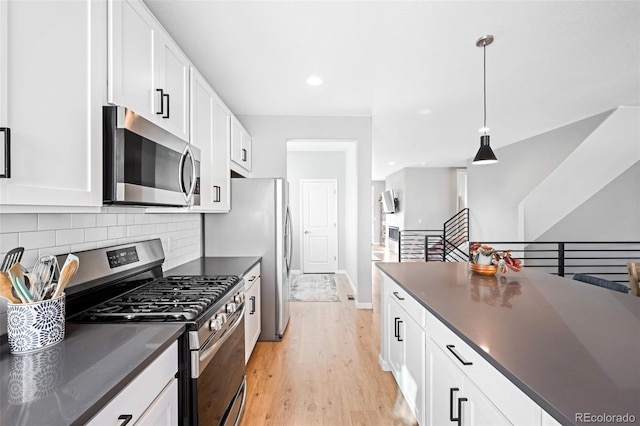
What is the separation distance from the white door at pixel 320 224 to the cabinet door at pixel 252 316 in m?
3.33

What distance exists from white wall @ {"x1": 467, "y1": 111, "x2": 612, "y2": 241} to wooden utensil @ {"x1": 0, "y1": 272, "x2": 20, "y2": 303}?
5779 mm

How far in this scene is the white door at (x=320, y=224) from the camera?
636cm

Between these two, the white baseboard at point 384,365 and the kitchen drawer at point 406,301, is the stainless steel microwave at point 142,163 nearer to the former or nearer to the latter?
the kitchen drawer at point 406,301

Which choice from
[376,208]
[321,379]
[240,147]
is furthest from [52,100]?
[376,208]

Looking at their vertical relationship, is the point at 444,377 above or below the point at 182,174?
below

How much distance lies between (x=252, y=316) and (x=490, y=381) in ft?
6.98

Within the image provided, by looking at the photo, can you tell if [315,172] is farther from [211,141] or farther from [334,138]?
[211,141]

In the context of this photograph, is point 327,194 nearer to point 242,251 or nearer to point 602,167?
point 242,251

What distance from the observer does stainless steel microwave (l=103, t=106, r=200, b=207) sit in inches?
48.2

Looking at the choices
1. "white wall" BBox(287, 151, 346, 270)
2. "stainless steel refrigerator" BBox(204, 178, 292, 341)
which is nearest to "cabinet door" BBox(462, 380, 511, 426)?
"stainless steel refrigerator" BBox(204, 178, 292, 341)

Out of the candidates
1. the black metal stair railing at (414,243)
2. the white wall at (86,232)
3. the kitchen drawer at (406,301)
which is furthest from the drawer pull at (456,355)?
the black metal stair railing at (414,243)

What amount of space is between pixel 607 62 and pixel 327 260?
4.92 m

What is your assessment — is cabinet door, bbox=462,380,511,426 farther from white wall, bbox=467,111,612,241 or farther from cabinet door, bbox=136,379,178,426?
white wall, bbox=467,111,612,241

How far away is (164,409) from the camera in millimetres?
1140
